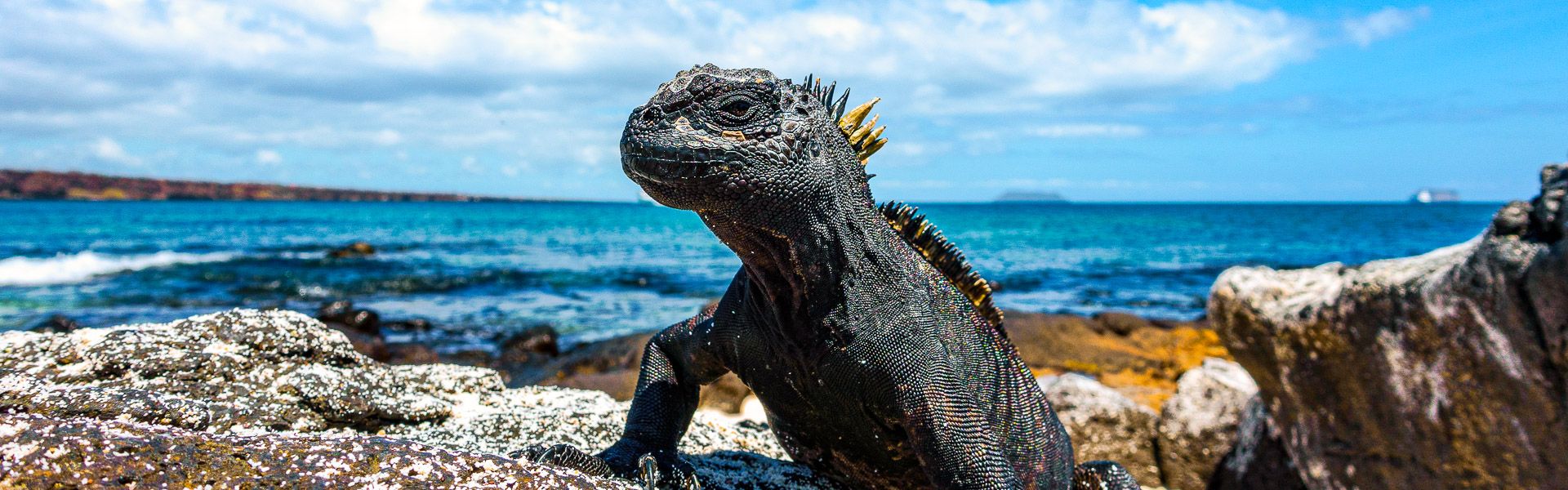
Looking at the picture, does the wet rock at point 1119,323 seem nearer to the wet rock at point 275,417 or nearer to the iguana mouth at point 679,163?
the wet rock at point 275,417

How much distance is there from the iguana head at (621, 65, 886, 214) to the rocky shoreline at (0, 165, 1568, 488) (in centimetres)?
81

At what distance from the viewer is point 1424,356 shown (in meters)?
4.92

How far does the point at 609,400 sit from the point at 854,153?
250cm

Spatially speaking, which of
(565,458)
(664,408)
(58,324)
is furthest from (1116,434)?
(58,324)

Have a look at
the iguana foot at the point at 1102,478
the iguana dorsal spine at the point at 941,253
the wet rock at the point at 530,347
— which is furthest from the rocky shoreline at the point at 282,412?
the wet rock at the point at 530,347

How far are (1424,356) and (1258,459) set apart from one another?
2147 mm

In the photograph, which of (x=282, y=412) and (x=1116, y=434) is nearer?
(x=282, y=412)

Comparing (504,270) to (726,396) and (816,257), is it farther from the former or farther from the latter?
(816,257)

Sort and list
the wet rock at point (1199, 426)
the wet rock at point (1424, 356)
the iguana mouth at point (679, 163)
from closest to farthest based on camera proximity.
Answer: the iguana mouth at point (679, 163) → the wet rock at point (1424, 356) → the wet rock at point (1199, 426)

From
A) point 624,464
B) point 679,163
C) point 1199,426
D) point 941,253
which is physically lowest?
point 1199,426

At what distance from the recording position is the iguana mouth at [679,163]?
2258mm

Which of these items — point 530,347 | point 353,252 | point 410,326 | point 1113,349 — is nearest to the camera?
point 1113,349

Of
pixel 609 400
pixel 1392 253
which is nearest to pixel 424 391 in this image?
pixel 609 400

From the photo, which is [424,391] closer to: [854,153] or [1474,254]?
[854,153]
